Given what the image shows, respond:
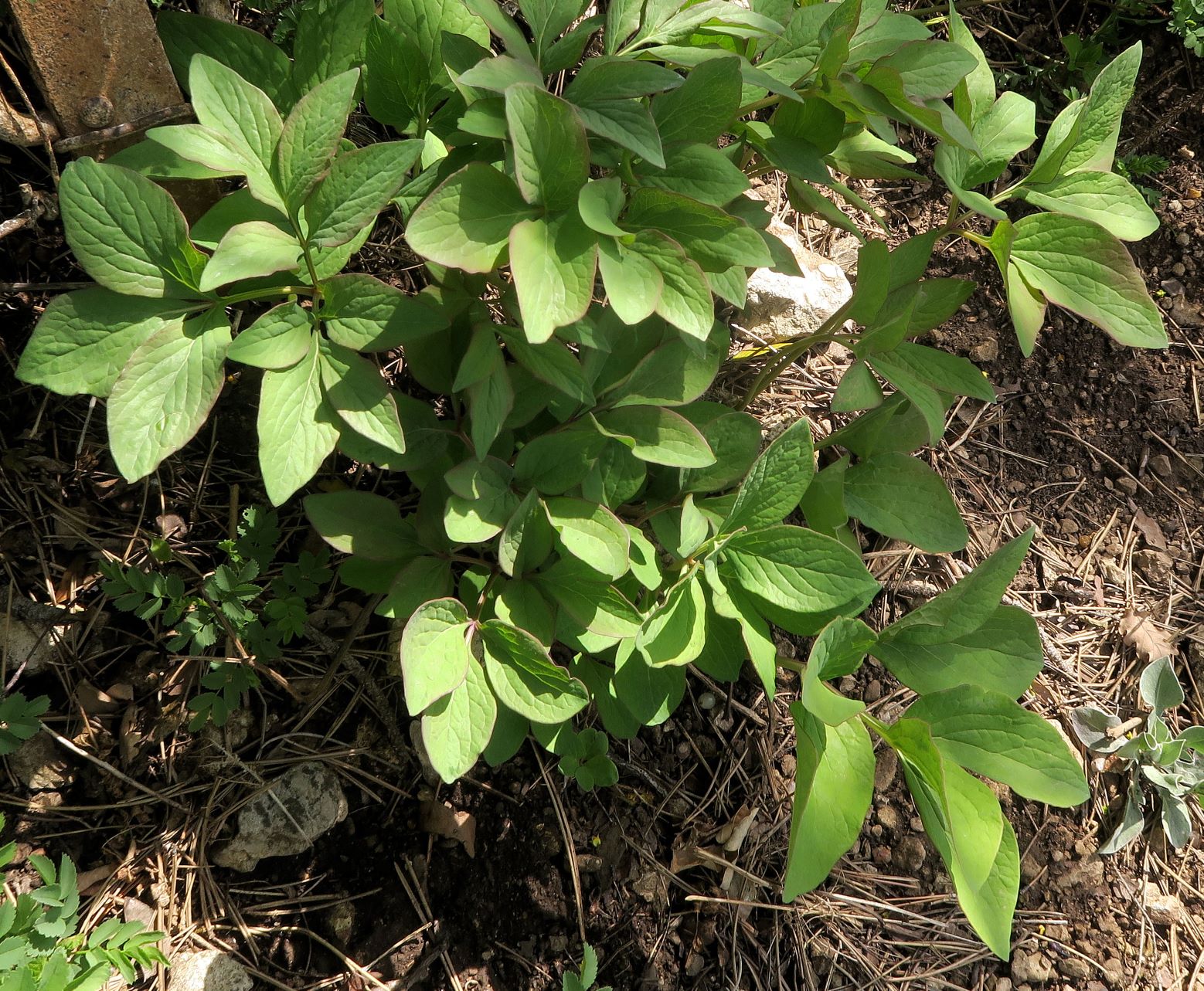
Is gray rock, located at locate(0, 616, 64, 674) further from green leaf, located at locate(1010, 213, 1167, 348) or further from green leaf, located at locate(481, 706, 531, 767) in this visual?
green leaf, located at locate(1010, 213, 1167, 348)

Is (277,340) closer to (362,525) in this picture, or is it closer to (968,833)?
(362,525)

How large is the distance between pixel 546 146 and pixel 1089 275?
91cm

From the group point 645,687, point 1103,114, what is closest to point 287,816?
point 645,687

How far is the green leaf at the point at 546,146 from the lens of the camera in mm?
1002

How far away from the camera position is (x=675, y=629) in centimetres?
132

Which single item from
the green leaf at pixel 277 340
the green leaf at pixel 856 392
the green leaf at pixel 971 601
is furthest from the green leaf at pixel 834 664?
the green leaf at pixel 277 340

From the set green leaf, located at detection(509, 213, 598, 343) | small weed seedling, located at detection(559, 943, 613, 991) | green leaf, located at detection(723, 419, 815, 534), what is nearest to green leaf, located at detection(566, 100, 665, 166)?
green leaf, located at detection(509, 213, 598, 343)

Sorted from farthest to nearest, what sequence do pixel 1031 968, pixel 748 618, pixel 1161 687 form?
1. pixel 1161 687
2. pixel 1031 968
3. pixel 748 618

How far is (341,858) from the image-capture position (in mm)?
1640

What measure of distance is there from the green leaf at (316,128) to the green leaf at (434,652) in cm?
60

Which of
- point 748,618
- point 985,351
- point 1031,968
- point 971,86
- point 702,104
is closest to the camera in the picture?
point 702,104

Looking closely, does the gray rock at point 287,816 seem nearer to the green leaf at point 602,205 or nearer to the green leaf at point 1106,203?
the green leaf at point 602,205

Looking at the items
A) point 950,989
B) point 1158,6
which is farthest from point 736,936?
point 1158,6

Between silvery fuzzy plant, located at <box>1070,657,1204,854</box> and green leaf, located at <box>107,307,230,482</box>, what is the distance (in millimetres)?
1945
